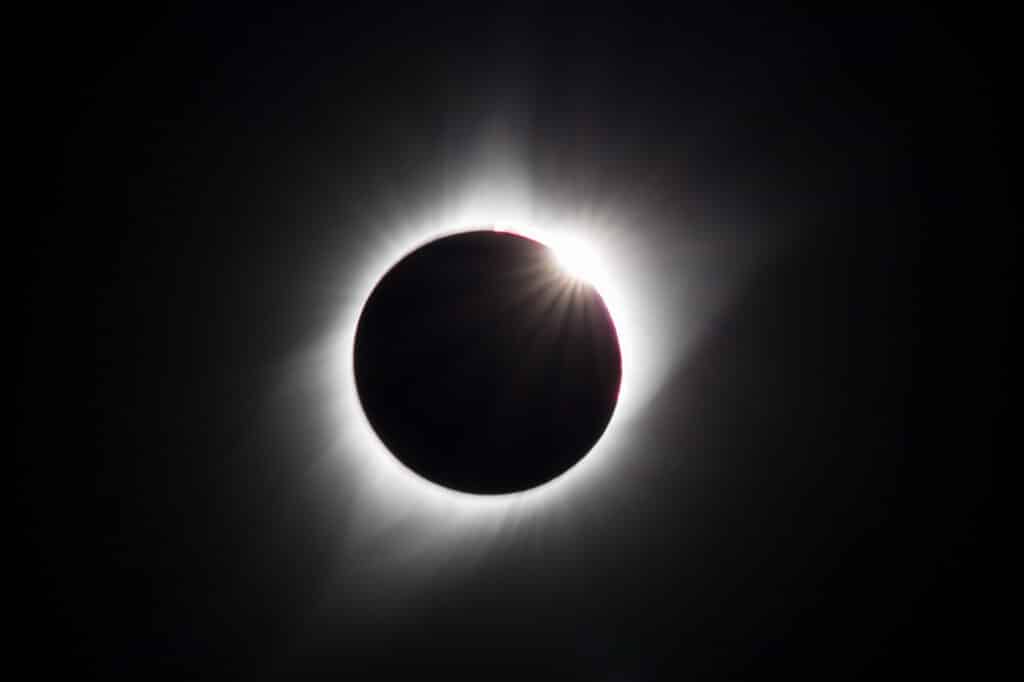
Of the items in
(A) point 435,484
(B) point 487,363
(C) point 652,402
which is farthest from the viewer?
(C) point 652,402

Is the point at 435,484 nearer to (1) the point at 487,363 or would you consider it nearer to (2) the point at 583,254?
(1) the point at 487,363

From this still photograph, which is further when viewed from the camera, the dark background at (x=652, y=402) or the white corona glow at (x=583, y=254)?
the white corona glow at (x=583, y=254)

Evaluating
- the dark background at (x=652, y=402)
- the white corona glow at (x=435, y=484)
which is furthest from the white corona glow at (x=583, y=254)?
the dark background at (x=652, y=402)

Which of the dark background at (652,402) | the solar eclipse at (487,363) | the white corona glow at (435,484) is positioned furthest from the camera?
the white corona glow at (435,484)

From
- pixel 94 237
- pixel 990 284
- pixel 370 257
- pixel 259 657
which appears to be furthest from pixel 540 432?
pixel 990 284

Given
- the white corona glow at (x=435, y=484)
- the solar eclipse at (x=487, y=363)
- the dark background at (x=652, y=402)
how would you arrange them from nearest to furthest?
the solar eclipse at (x=487, y=363), the dark background at (x=652, y=402), the white corona glow at (x=435, y=484)

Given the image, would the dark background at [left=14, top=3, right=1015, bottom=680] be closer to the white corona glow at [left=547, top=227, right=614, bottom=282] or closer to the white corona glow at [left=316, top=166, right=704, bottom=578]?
the white corona glow at [left=316, top=166, right=704, bottom=578]

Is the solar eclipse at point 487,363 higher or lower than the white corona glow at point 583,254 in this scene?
lower

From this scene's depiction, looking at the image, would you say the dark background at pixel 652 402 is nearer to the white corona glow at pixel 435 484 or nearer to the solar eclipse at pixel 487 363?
the white corona glow at pixel 435 484

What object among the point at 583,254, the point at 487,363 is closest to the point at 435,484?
the point at 487,363

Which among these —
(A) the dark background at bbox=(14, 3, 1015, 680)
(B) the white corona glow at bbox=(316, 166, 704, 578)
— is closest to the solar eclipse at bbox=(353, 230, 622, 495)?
(B) the white corona glow at bbox=(316, 166, 704, 578)
